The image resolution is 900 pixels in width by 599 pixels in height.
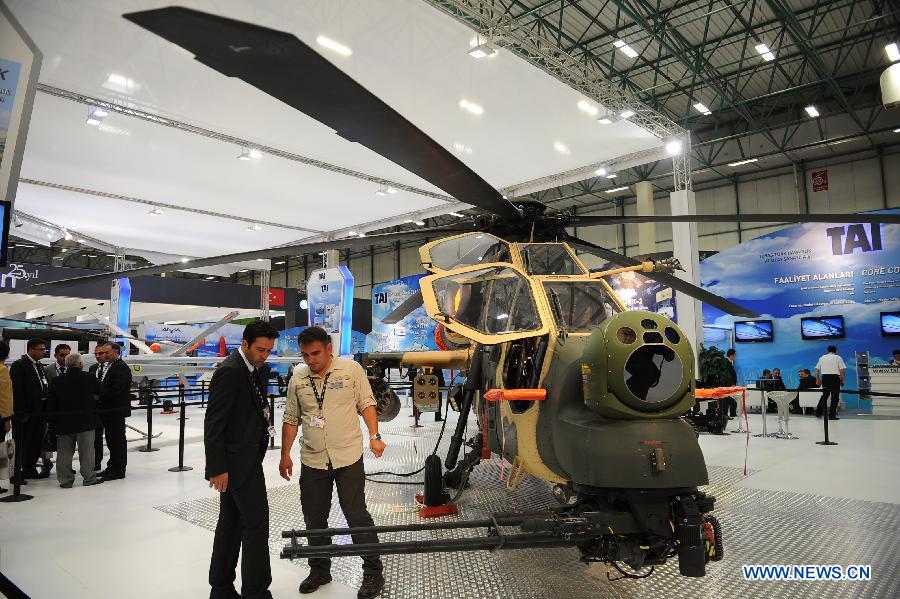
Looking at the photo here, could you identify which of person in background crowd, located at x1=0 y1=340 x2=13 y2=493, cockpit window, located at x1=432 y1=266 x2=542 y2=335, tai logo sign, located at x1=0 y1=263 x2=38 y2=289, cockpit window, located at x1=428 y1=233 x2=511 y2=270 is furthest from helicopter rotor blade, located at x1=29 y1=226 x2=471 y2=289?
tai logo sign, located at x1=0 y1=263 x2=38 y2=289

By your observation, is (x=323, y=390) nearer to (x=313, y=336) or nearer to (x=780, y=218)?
(x=313, y=336)

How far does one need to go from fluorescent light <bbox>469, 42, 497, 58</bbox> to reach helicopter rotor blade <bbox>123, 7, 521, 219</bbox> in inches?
205

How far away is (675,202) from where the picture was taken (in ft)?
36.6

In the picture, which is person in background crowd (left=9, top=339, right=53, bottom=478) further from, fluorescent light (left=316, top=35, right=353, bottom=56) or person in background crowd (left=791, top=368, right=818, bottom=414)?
person in background crowd (left=791, top=368, right=818, bottom=414)

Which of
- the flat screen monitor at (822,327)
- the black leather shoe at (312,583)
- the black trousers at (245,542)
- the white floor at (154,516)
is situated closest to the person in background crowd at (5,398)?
the white floor at (154,516)

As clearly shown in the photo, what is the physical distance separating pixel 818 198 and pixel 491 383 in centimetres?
2100

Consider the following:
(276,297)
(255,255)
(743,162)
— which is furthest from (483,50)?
(276,297)

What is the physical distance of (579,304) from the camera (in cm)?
357

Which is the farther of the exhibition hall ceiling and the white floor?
the exhibition hall ceiling

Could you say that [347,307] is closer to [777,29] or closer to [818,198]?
[777,29]

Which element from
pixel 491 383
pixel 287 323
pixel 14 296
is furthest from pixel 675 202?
pixel 14 296

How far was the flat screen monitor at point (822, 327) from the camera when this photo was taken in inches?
545

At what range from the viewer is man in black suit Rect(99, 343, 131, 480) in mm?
6312

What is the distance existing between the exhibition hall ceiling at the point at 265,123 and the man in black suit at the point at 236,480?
3331 mm
